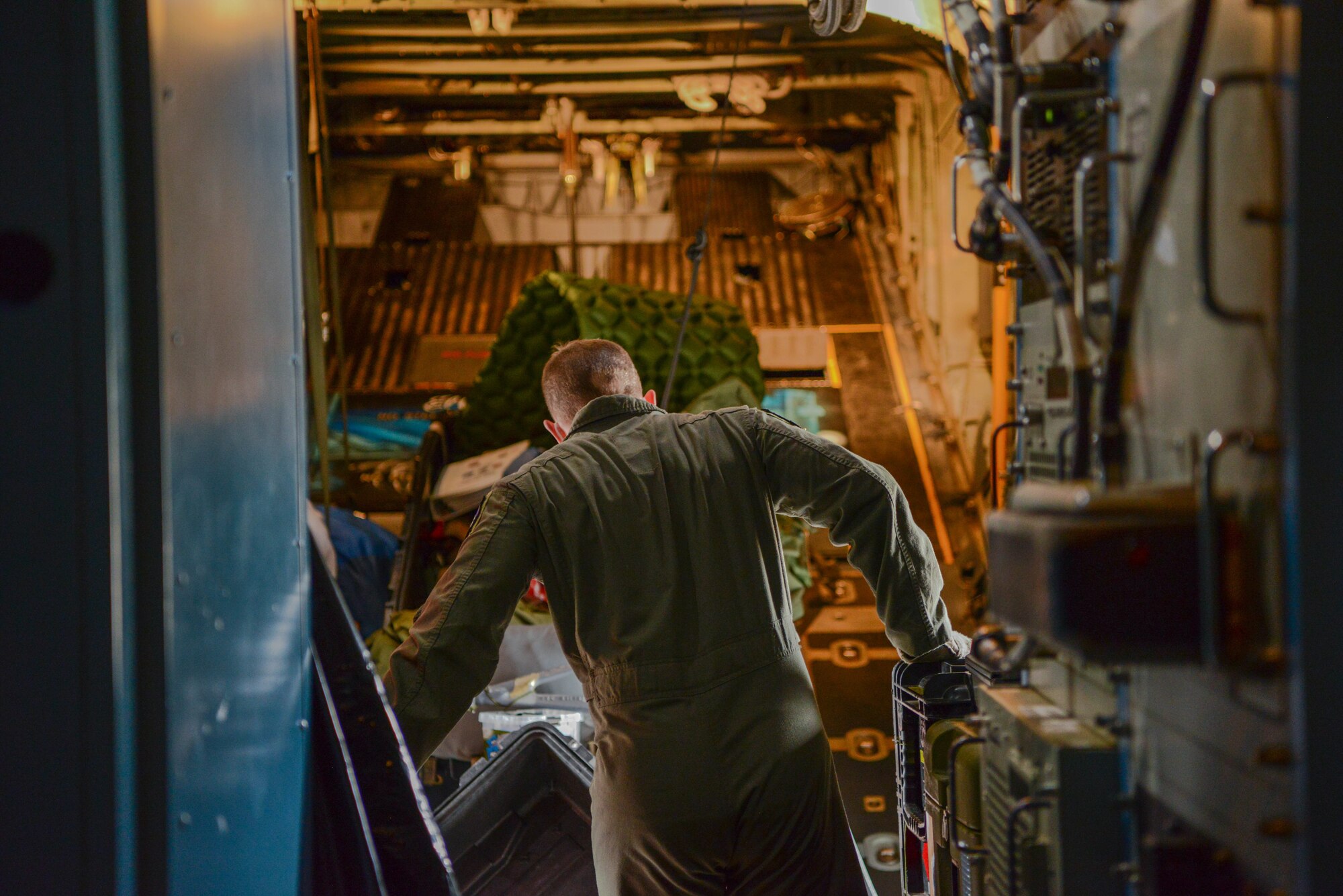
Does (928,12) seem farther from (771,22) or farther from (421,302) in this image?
(421,302)

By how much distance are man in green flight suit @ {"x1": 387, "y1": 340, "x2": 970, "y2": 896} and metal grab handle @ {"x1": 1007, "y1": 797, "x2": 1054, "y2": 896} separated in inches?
23.6

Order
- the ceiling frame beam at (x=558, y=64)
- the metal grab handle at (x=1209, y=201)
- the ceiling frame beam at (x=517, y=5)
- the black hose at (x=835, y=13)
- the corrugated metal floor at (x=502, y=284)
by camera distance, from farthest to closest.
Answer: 1. the corrugated metal floor at (x=502, y=284)
2. the ceiling frame beam at (x=558, y=64)
3. the ceiling frame beam at (x=517, y=5)
4. the black hose at (x=835, y=13)
5. the metal grab handle at (x=1209, y=201)

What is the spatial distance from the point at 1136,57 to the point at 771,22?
4.62 metres

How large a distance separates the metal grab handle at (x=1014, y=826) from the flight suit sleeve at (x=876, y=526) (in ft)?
2.25

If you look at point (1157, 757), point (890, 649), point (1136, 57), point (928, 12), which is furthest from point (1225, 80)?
point (890, 649)

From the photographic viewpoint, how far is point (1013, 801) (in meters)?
1.59

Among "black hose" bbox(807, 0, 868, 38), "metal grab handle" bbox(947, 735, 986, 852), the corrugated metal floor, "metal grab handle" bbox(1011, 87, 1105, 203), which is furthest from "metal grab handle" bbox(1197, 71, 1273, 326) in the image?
the corrugated metal floor

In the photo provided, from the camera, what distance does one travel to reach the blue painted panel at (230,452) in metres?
1.25

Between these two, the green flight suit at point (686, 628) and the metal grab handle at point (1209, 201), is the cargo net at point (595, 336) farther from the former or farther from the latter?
the metal grab handle at point (1209, 201)

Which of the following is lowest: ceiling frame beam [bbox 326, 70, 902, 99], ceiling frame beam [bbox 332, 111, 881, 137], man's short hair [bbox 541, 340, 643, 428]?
man's short hair [bbox 541, 340, 643, 428]

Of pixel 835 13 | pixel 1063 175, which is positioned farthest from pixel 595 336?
pixel 1063 175

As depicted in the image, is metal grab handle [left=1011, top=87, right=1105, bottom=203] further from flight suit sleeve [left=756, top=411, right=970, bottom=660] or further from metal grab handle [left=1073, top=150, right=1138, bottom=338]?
flight suit sleeve [left=756, top=411, right=970, bottom=660]

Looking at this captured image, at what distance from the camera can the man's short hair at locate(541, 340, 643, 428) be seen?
2441mm

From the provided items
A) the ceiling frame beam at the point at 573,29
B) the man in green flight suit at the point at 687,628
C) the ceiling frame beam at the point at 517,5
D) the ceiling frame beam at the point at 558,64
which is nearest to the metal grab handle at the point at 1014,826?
the man in green flight suit at the point at 687,628
